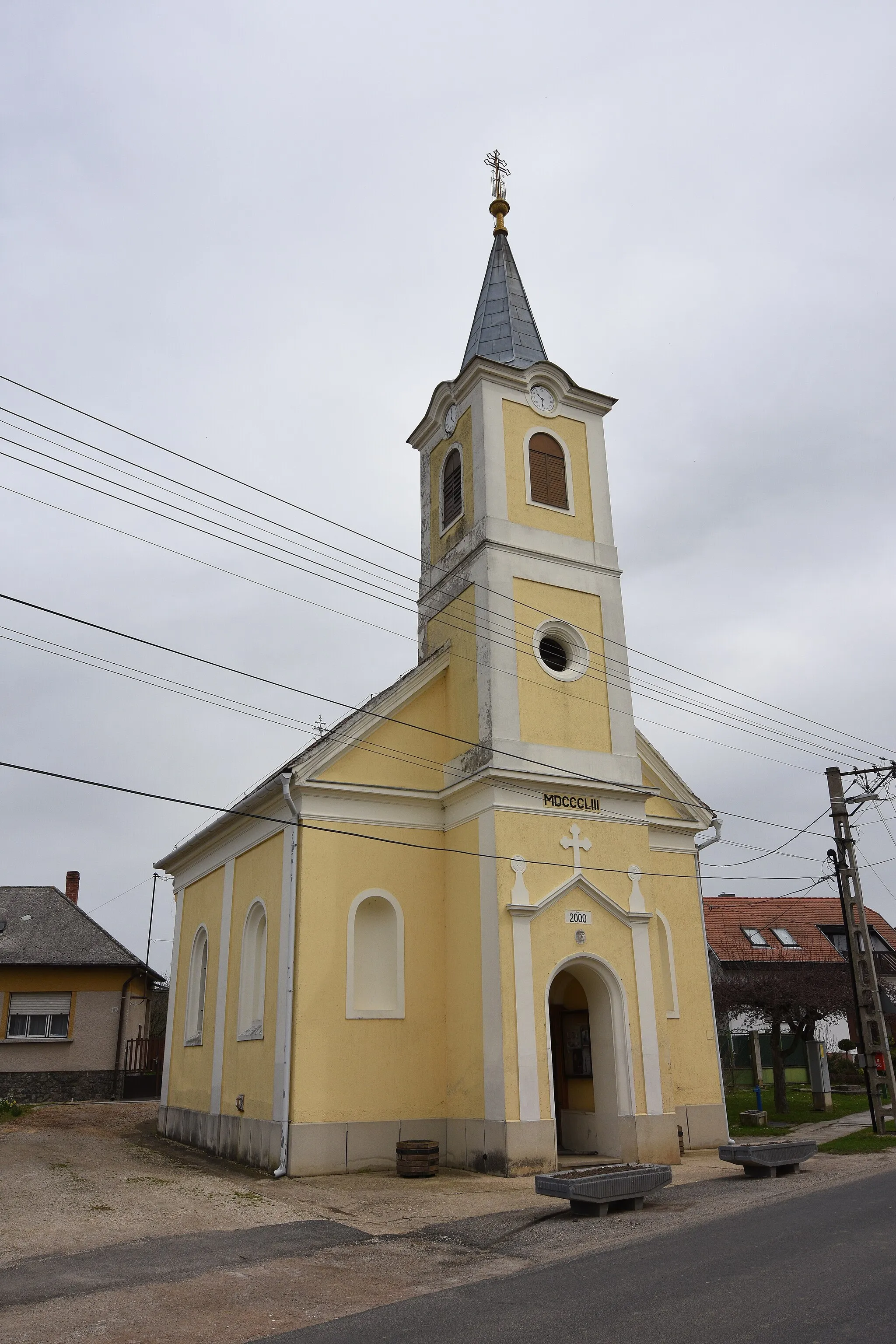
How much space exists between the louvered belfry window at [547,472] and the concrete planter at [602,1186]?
499 inches

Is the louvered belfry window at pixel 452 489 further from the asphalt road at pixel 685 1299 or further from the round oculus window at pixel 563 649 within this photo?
the asphalt road at pixel 685 1299

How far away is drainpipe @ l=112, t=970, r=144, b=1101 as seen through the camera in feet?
109

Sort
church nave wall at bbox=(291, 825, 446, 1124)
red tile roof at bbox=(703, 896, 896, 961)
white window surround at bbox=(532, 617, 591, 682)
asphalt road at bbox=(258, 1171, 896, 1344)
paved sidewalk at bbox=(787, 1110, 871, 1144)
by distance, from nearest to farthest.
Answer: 1. asphalt road at bbox=(258, 1171, 896, 1344)
2. church nave wall at bbox=(291, 825, 446, 1124)
3. white window surround at bbox=(532, 617, 591, 682)
4. paved sidewalk at bbox=(787, 1110, 871, 1144)
5. red tile roof at bbox=(703, 896, 896, 961)

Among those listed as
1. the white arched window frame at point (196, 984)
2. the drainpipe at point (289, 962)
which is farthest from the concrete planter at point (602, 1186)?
the white arched window frame at point (196, 984)

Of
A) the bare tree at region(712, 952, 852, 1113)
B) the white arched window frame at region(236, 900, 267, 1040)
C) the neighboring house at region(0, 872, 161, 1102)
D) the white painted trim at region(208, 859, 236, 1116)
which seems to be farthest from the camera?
the neighboring house at region(0, 872, 161, 1102)

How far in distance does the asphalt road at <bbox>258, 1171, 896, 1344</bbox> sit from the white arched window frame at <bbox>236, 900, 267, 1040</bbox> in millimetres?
10864

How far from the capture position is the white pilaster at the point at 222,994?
20.6 metres

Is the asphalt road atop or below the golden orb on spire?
below

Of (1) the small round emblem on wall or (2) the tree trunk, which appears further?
(2) the tree trunk

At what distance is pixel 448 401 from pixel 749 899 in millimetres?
32894

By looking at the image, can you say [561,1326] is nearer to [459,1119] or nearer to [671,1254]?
[671,1254]

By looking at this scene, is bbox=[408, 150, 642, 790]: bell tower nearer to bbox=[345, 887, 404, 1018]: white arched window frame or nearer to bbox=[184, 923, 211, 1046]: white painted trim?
bbox=[345, 887, 404, 1018]: white arched window frame

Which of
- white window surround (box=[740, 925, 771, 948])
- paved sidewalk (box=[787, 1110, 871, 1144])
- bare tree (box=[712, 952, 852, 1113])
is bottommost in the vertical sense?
paved sidewalk (box=[787, 1110, 871, 1144])

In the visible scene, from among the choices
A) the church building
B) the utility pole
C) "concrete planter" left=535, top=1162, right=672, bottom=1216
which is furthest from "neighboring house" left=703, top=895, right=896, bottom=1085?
"concrete planter" left=535, top=1162, right=672, bottom=1216
